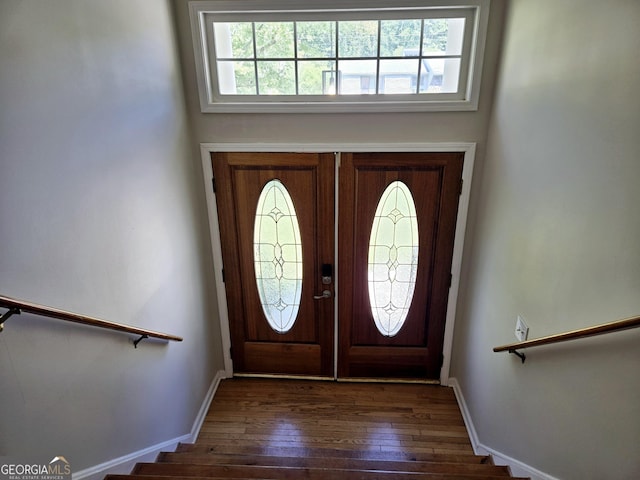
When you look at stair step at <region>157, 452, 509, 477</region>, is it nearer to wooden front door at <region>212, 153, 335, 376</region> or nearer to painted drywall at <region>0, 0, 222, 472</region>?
painted drywall at <region>0, 0, 222, 472</region>

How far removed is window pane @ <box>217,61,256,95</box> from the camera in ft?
8.84

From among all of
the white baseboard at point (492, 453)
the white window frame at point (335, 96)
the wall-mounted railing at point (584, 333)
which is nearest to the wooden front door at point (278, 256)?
the white window frame at point (335, 96)

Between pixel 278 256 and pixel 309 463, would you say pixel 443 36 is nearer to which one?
pixel 278 256

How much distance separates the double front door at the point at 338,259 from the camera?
2.87 meters

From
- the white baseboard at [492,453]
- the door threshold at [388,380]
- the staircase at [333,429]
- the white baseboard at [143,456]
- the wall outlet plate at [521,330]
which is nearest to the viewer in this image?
the white baseboard at [143,456]

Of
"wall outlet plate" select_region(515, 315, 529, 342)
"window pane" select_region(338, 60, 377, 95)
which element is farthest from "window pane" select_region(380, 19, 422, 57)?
"wall outlet plate" select_region(515, 315, 529, 342)

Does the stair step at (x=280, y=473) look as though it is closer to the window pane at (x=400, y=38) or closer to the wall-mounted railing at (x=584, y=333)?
the wall-mounted railing at (x=584, y=333)

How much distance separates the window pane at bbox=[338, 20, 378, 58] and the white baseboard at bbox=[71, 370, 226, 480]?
8.54ft

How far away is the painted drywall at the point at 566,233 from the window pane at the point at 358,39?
0.78m

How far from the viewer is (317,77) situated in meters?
2.67

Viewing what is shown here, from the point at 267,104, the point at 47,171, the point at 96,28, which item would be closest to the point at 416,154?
the point at 267,104

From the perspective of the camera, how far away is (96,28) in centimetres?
171

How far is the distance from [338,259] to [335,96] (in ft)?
3.93

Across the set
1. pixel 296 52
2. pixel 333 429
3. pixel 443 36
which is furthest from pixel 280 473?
pixel 443 36
